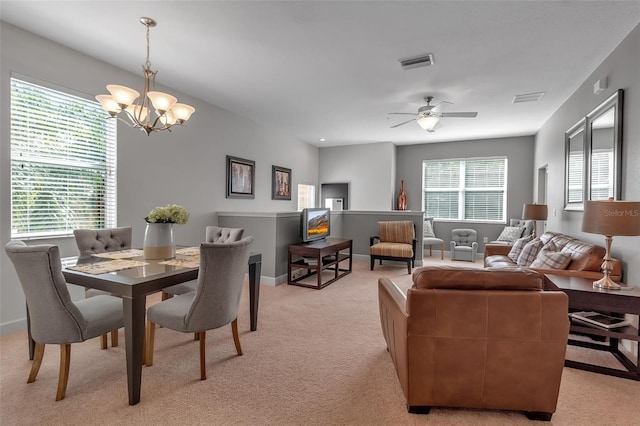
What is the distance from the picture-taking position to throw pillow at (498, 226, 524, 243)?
20.6 feet

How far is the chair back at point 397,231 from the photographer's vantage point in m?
5.79

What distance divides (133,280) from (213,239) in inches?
58.5

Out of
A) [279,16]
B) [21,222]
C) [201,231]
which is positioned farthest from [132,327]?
[201,231]

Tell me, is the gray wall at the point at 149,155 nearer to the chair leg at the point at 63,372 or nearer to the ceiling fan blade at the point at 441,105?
the chair leg at the point at 63,372

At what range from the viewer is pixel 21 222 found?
2842mm

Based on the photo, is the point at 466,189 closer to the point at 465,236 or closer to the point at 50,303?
the point at 465,236

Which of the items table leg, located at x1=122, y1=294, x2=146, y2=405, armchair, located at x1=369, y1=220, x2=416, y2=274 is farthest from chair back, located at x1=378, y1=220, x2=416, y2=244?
table leg, located at x1=122, y1=294, x2=146, y2=405

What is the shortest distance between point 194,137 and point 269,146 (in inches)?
74.5

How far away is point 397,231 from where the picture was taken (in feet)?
19.2

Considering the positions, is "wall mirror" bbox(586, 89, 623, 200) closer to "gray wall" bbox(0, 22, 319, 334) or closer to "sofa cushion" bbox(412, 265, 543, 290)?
"sofa cushion" bbox(412, 265, 543, 290)

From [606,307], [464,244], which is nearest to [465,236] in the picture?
[464,244]

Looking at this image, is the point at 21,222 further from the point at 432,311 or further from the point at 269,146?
the point at 269,146

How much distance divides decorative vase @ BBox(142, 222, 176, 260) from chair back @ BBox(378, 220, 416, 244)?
4.27 metres

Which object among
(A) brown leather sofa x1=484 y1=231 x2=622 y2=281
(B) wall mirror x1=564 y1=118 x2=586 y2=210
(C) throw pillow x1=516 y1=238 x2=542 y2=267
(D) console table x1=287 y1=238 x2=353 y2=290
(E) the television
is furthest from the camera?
(E) the television
